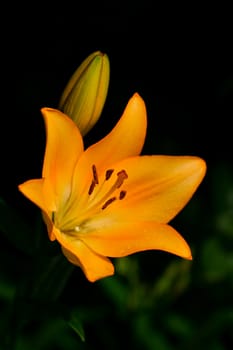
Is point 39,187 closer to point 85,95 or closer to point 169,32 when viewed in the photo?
point 85,95

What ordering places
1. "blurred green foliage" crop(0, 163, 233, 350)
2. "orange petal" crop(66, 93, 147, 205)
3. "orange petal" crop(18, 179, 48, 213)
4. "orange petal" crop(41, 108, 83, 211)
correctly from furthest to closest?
1. "blurred green foliage" crop(0, 163, 233, 350)
2. "orange petal" crop(66, 93, 147, 205)
3. "orange petal" crop(41, 108, 83, 211)
4. "orange petal" crop(18, 179, 48, 213)

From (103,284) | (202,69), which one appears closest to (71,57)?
(202,69)

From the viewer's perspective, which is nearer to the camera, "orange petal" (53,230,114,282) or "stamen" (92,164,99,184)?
"orange petal" (53,230,114,282)

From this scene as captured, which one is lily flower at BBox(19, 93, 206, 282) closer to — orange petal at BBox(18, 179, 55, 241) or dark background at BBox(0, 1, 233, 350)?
orange petal at BBox(18, 179, 55, 241)

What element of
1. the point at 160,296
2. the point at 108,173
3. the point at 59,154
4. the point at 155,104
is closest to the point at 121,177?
the point at 108,173

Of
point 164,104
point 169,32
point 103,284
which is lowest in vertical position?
point 103,284

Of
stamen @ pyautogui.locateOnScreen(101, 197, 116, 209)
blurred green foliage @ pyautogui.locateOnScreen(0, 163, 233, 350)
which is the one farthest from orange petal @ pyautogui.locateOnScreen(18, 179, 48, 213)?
blurred green foliage @ pyautogui.locateOnScreen(0, 163, 233, 350)

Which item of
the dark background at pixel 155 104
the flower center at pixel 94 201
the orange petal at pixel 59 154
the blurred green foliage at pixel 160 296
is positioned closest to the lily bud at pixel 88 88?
the orange petal at pixel 59 154

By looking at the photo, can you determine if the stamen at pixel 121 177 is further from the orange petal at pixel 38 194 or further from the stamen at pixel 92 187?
the orange petal at pixel 38 194
